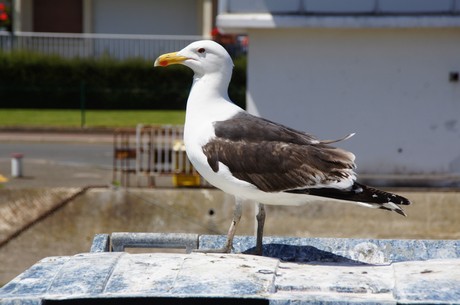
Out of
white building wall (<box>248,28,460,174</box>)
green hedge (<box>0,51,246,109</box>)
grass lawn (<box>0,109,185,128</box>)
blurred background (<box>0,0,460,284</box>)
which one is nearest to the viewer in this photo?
blurred background (<box>0,0,460,284</box>)

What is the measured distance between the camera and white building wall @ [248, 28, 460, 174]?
17859 mm

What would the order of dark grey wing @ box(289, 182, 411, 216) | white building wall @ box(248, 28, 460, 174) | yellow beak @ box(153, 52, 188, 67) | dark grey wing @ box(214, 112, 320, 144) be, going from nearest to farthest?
dark grey wing @ box(289, 182, 411, 216) < dark grey wing @ box(214, 112, 320, 144) < yellow beak @ box(153, 52, 188, 67) < white building wall @ box(248, 28, 460, 174)

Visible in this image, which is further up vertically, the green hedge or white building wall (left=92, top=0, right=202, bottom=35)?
white building wall (left=92, top=0, right=202, bottom=35)

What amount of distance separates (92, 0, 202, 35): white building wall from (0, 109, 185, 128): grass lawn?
8.75 meters

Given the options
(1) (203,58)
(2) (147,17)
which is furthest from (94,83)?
(1) (203,58)

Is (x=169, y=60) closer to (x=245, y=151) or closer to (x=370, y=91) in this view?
(x=245, y=151)

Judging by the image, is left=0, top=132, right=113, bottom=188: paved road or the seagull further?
left=0, top=132, right=113, bottom=188: paved road

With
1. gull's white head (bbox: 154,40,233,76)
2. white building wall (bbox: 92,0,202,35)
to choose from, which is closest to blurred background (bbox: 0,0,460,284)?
gull's white head (bbox: 154,40,233,76)

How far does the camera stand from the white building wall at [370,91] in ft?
58.6

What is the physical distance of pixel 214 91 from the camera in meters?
6.93

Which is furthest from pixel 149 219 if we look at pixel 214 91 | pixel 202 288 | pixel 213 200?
pixel 202 288

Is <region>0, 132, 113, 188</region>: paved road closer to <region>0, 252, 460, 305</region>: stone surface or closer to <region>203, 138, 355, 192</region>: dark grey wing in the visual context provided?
<region>203, 138, 355, 192</region>: dark grey wing

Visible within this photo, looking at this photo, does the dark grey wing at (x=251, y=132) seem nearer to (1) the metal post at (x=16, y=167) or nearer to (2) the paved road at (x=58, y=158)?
(2) the paved road at (x=58, y=158)

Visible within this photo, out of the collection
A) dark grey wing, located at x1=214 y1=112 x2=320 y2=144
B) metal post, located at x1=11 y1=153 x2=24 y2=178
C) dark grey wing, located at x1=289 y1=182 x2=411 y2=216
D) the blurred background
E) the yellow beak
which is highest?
the yellow beak
